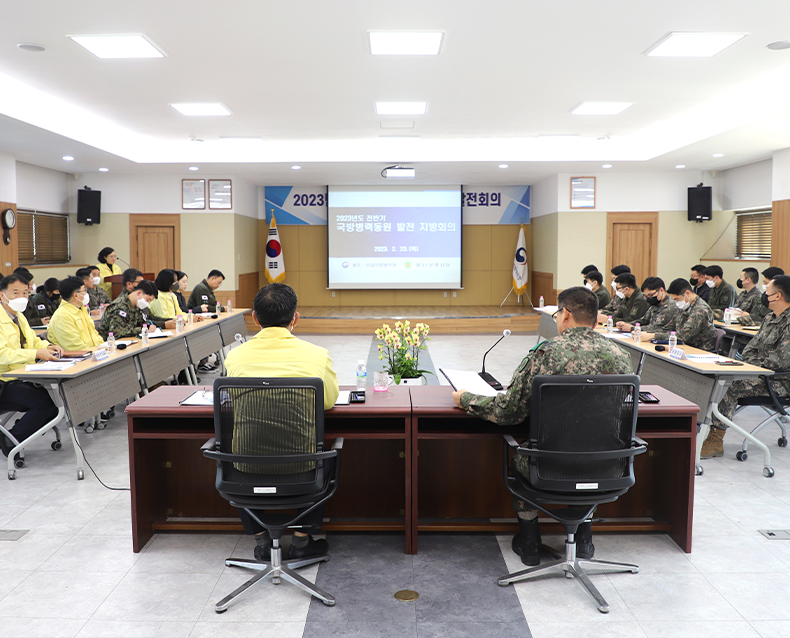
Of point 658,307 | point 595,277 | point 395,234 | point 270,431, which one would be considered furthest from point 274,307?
point 395,234

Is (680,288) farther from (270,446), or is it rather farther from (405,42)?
(270,446)

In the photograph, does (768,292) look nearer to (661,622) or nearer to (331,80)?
(661,622)

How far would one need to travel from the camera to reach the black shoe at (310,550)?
2854mm

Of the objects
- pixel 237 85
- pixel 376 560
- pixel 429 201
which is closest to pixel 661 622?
pixel 376 560

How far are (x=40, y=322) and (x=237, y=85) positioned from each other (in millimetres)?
3399

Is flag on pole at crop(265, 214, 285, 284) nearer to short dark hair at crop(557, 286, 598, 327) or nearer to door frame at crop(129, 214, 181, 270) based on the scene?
door frame at crop(129, 214, 181, 270)

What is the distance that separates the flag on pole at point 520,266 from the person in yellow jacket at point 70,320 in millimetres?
9352

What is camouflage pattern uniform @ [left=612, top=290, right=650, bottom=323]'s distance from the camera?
23.5ft

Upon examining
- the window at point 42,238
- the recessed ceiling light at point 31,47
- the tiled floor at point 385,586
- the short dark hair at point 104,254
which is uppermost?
the recessed ceiling light at point 31,47

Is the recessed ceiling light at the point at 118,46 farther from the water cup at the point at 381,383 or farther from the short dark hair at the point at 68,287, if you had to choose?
the water cup at the point at 381,383

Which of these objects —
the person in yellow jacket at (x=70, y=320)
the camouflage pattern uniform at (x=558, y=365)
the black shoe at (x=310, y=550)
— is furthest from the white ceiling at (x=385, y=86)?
the black shoe at (x=310, y=550)

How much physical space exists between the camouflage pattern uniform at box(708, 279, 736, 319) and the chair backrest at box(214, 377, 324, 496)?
22.6 ft

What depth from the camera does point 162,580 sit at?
269cm

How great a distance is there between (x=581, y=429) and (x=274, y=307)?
1344 millimetres
